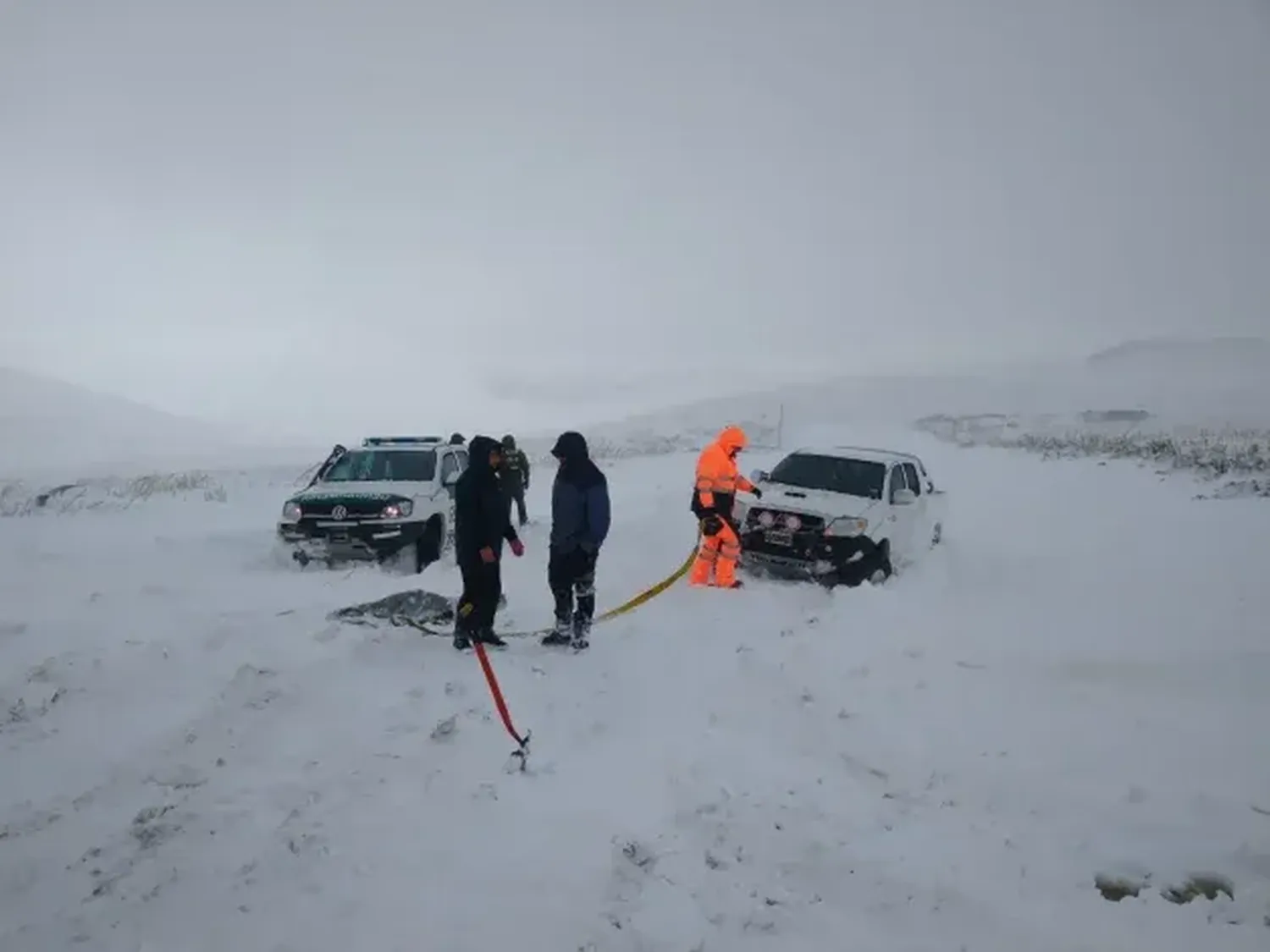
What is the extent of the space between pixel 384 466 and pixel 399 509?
1.54m

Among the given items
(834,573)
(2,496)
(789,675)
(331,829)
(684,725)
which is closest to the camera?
(331,829)

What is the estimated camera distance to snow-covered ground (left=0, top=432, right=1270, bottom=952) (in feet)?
12.9

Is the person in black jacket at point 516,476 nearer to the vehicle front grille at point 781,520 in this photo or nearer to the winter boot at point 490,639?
the vehicle front grille at point 781,520

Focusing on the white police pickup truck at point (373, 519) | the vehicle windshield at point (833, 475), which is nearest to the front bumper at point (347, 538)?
the white police pickup truck at point (373, 519)

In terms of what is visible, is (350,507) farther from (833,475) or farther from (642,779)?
(642,779)

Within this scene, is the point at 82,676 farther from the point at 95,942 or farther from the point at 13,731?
the point at 95,942

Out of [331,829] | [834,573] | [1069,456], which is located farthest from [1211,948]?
[1069,456]

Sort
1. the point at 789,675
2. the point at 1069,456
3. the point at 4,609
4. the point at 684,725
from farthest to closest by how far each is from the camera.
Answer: the point at 1069,456, the point at 4,609, the point at 789,675, the point at 684,725

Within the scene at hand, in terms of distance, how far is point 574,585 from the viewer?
746 centimetres

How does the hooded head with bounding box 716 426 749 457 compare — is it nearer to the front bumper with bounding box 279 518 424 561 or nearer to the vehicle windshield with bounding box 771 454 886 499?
the vehicle windshield with bounding box 771 454 886 499

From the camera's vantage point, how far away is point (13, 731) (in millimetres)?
5480

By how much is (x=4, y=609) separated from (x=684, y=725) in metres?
7.44

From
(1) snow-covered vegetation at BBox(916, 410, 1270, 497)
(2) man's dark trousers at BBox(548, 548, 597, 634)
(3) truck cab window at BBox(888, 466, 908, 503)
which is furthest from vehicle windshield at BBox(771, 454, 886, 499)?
(1) snow-covered vegetation at BBox(916, 410, 1270, 497)

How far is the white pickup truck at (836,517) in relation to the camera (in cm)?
1015
